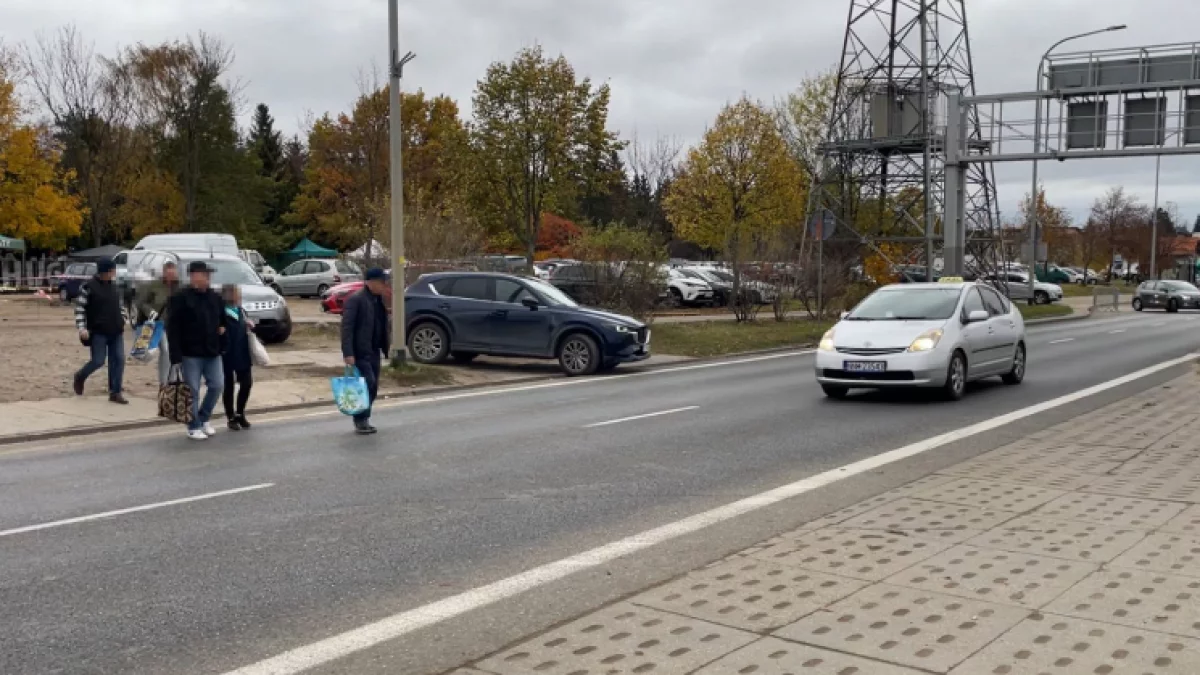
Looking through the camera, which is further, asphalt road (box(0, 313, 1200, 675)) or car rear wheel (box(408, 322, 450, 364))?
car rear wheel (box(408, 322, 450, 364))

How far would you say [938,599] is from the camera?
539cm

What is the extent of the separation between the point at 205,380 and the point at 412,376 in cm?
548

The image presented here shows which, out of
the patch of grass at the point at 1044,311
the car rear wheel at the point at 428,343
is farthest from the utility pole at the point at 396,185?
the patch of grass at the point at 1044,311

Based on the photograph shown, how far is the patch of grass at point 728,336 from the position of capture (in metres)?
23.3

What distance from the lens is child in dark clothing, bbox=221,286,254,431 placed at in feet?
38.6

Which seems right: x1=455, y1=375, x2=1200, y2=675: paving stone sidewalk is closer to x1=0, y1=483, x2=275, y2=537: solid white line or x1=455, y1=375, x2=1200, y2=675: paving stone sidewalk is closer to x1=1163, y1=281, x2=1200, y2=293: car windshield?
x1=0, y1=483, x2=275, y2=537: solid white line

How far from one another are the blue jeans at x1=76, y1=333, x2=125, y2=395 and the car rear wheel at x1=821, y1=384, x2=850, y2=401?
28.2ft

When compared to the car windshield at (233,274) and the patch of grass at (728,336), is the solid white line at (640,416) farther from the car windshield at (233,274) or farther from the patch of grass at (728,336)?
the car windshield at (233,274)

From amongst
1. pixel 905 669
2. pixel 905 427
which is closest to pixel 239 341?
pixel 905 427

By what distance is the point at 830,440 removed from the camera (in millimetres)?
11141

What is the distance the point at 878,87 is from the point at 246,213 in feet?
107

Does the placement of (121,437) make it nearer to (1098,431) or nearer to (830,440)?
(830,440)

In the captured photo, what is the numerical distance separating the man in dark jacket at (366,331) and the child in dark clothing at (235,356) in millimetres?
1210

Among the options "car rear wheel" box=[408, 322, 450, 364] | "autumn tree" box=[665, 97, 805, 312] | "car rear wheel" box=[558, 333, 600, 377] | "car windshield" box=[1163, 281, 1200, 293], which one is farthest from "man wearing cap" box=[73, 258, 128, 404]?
"car windshield" box=[1163, 281, 1200, 293]
